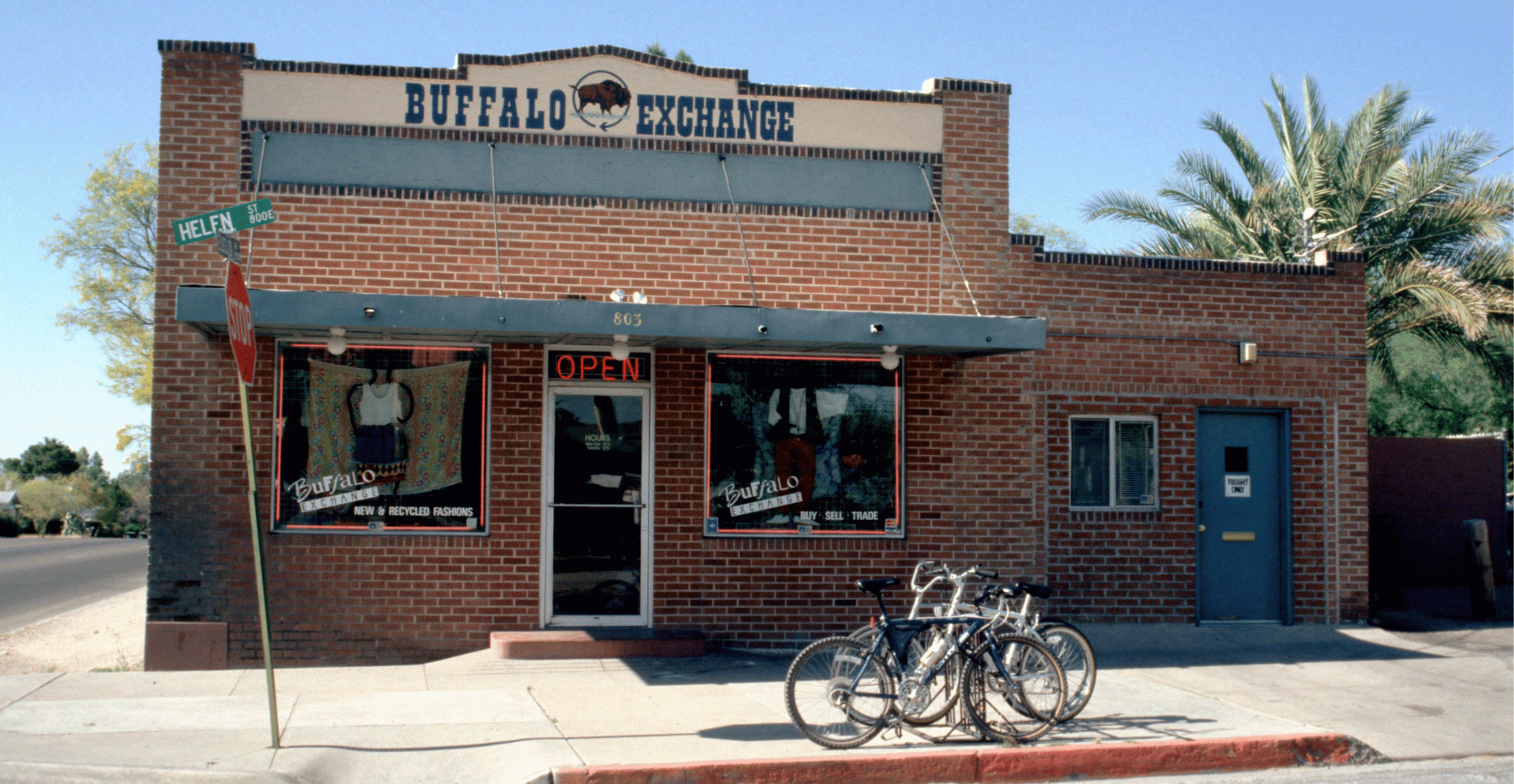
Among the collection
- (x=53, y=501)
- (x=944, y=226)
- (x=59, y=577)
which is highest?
(x=944, y=226)

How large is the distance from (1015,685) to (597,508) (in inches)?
175

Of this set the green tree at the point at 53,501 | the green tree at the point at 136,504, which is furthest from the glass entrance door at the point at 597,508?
the green tree at the point at 53,501

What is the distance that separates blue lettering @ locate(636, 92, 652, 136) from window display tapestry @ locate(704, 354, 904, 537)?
2166 millimetres

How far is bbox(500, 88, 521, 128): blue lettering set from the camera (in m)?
10.9

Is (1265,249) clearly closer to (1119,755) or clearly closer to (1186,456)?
(1186,456)

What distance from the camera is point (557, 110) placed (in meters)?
10.9

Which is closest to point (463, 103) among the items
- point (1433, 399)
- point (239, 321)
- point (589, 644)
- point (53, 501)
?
point (239, 321)

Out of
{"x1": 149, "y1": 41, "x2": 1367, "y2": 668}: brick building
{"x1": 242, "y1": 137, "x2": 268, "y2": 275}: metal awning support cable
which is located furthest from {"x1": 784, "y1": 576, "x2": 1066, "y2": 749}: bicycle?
{"x1": 242, "y1": 137, "x2": 268, "y2": 275}: metal awning support cable

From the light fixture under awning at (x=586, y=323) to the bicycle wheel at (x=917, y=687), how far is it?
2.83 meters

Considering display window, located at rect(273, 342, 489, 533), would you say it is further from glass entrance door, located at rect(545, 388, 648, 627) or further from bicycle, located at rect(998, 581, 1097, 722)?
bicycle, located at rect(998, 581, 1097, 722)

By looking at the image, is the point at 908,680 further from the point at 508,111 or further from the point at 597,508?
the point at 508,111

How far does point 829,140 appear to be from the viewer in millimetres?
11305

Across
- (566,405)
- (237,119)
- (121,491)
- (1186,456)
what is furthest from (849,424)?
(121,491)

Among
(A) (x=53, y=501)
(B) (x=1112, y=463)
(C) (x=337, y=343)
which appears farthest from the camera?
(A) (x=53, y=501)
